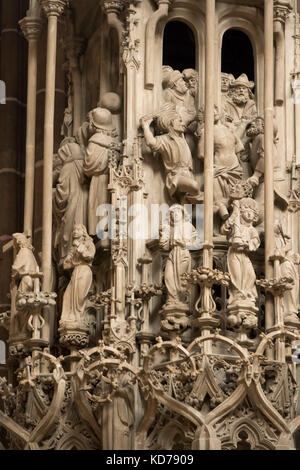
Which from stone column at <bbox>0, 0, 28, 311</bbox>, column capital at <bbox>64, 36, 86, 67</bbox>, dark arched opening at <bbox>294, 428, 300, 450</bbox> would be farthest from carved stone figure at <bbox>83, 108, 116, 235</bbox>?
stone column at <bbox>0, 0, 28, 311</bbox>

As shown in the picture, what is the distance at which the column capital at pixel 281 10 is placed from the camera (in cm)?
2758

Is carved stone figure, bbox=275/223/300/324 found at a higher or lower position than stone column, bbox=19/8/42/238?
lower

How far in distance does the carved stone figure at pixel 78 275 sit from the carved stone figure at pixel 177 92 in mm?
1887

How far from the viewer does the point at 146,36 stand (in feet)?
89.1

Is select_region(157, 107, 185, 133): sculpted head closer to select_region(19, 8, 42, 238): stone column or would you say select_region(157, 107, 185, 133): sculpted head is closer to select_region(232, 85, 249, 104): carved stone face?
select_region(232, 85, 249, 104): carved stone face

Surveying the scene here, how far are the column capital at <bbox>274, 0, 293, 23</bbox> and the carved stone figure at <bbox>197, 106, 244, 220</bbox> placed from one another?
1429 mm

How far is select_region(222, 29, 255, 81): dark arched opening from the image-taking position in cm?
2800

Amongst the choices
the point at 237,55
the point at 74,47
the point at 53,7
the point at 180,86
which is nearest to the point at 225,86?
the point at 180,86

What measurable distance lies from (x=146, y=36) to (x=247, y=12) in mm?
1333

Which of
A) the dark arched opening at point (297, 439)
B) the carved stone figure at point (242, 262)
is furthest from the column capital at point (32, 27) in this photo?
the dark arched opening at point (297, 439)

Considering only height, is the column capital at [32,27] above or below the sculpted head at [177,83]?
above

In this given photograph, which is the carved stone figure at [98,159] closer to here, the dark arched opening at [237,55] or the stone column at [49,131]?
the stone column at [49,131]

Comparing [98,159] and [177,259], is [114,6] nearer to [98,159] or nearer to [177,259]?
[98,159]
